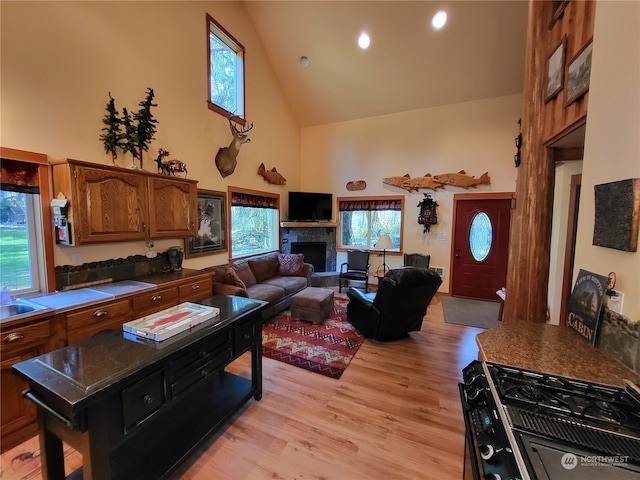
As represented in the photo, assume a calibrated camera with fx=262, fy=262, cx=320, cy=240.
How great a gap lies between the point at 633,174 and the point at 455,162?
14.8 feet

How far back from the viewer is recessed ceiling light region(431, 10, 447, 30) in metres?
4.02

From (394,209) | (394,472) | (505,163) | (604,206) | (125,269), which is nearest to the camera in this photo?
(604,206)

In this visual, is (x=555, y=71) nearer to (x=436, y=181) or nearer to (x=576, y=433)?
(x=576, y=433)

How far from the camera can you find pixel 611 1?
1.49m

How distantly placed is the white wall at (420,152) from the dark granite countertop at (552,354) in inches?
164

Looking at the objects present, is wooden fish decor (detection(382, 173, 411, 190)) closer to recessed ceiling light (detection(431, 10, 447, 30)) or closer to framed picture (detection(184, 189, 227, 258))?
recessed ceiling light (detection(431, 10, 447, 30))

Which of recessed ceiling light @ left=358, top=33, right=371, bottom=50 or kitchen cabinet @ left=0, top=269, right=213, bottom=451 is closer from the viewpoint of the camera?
kitchen cabinet @ left=0, top=269, right=213, bottom=451

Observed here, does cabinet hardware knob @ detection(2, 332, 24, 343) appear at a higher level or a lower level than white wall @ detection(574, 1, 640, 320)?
lower

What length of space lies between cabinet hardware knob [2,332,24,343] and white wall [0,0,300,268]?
94cm

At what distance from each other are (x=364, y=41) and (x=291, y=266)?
428 centimetres

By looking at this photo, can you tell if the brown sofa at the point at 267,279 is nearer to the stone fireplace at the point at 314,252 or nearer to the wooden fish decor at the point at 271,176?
the stone fireplace at the point at 314,252

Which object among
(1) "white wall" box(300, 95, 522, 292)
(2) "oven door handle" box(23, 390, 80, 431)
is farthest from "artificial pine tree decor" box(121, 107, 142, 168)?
(1) "white wall" box(300, 95, 522, 292)

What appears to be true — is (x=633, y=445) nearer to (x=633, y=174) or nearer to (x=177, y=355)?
(x=633, y=174)

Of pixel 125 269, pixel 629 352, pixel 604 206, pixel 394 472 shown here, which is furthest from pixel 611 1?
pixel 125 269
